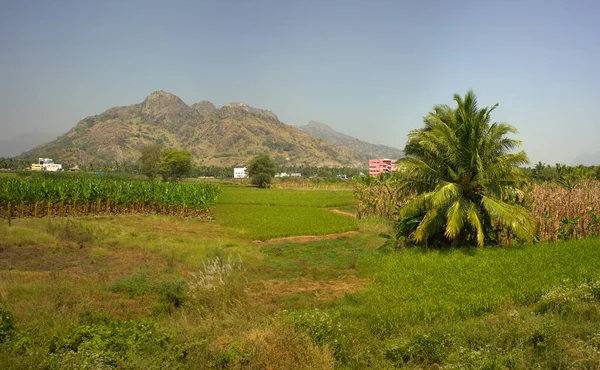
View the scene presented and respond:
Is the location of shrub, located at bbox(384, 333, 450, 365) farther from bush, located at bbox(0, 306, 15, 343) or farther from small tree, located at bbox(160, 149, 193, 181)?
small tree, located at bbox(160, 149, 193, 181)

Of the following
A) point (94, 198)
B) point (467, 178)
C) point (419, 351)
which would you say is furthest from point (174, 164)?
point (419, 351)

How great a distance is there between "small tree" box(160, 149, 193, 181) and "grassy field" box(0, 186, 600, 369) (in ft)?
229

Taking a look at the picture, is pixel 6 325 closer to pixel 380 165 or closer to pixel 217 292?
pixel 217 292

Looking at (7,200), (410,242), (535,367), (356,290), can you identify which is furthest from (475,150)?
(7,200)

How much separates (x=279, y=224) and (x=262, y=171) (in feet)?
197

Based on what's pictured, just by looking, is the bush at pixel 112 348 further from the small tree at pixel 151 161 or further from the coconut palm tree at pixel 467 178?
the small tree at pixel 151 161

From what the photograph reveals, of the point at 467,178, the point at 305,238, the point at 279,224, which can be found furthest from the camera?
the point at 279,224

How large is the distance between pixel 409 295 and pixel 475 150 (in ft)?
25.6

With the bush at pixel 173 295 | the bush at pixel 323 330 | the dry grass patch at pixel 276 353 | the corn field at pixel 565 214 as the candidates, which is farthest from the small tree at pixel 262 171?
the dry grass patch at pixel 276 353

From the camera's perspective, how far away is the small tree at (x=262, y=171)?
8594cm

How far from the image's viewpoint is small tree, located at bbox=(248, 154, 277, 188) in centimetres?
8594

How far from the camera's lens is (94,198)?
27.0m

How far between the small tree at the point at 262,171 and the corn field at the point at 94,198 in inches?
2041

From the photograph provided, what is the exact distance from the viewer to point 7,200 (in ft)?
75.9
